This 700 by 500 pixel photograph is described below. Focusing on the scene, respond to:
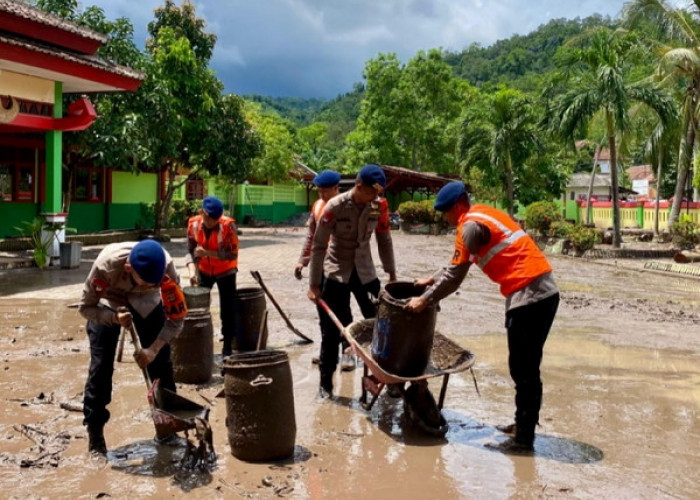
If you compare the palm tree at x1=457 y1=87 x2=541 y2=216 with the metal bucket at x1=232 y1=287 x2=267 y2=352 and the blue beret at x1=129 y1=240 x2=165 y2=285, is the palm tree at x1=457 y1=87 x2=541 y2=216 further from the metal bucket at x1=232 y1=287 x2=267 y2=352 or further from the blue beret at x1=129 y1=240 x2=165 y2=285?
the blue beret at x1=129 y1=240 x2=165 y2=285

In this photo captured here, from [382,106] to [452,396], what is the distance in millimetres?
42046

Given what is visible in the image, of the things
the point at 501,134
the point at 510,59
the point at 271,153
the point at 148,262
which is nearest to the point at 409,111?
the point at 271,153

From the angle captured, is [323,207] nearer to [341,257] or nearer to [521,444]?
[341,257]

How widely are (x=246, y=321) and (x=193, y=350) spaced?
109 cm

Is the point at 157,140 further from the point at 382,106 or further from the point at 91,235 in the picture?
the point at 382,106

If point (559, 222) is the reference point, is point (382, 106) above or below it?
above

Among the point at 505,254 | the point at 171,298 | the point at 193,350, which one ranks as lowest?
the point at 193,350

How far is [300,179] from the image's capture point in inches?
1796

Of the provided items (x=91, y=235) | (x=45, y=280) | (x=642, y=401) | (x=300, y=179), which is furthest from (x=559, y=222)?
(x=300, y=179)

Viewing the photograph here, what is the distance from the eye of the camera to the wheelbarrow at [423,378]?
4.89 meters

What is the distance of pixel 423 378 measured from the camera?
479 cm

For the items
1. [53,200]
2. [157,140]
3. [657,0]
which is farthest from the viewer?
[657,0]

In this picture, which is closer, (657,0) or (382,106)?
(657,0)

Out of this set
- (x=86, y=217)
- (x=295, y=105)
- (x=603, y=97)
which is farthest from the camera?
(x=295, y=105)
